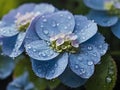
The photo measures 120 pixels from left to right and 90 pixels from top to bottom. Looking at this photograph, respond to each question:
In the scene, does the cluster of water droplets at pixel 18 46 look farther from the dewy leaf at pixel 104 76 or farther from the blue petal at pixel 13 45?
the dewy leaf at pixel 104 76

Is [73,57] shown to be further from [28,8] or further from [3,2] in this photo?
[3,2]

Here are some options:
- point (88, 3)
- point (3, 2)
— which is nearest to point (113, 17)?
point (88, 3)

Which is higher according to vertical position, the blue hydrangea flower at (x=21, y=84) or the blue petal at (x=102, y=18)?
the blue petal at (x=102, y=18)

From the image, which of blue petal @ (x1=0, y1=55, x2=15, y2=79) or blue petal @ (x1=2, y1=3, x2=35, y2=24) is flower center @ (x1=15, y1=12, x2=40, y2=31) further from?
blue petal @ (x1=0, y1=55, x2=15, y2=79)

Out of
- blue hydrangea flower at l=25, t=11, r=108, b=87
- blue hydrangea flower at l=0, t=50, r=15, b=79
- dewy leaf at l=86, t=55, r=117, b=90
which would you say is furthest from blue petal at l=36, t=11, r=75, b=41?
blue hydrangea flower at l=0, t=50, r=15, b=79

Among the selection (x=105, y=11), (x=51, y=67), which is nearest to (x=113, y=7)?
(x=105, y=11)

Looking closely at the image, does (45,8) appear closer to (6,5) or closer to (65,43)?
(65,43)

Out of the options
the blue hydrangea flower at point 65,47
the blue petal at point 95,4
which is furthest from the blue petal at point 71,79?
the blue petal at point 95,4

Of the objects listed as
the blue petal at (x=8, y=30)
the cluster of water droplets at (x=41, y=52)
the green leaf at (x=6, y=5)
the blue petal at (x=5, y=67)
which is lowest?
the blue petal at (x=5, y=67)
